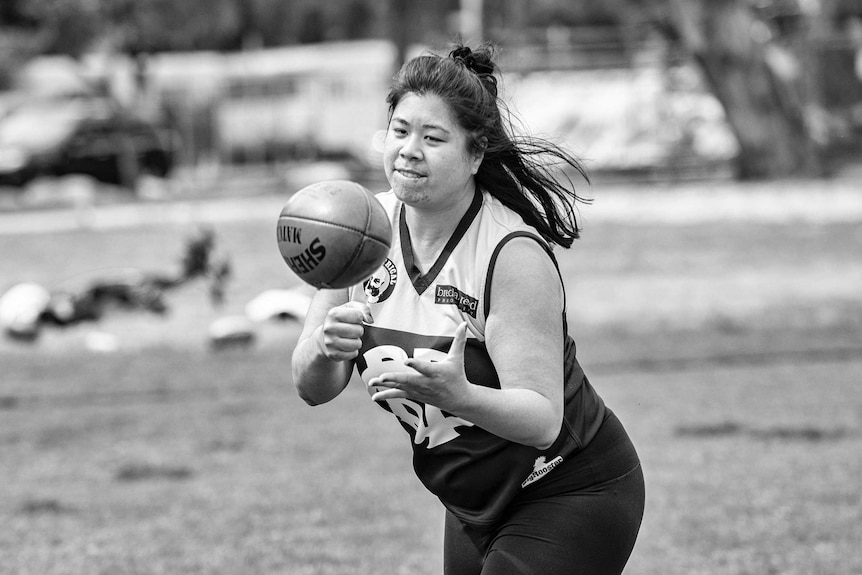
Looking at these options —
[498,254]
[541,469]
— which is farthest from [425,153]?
[541,469]

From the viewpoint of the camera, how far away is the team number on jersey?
10.1 feet

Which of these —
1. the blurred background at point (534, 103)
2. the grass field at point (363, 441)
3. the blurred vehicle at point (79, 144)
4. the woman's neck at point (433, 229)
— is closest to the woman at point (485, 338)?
the woman's neck at point (433, 229)

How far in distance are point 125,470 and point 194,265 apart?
4.96 m

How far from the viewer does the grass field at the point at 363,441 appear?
581 centimetres

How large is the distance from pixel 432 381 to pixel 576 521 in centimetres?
74

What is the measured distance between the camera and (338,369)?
128 inches

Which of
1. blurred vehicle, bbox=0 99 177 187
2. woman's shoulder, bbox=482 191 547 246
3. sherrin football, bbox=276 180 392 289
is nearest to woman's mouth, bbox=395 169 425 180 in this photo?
sherrin football, bbox=276 180 392 289

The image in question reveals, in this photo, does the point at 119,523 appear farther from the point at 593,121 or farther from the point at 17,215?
the point at 593,121

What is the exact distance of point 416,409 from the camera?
319 centimetres

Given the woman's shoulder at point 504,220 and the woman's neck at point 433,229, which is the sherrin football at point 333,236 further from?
the woman's shoulder at point 504,220

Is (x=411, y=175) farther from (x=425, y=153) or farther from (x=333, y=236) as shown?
(x=333, y=236)

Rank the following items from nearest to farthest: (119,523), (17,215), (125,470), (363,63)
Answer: (119,523)
(125,470)
(17,215)
(363,63)

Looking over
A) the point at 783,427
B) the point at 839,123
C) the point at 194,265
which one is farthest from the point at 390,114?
the point at 839,123

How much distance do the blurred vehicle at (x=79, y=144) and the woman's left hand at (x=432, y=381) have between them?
20.9 metres
